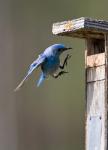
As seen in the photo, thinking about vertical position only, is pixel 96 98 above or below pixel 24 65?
below

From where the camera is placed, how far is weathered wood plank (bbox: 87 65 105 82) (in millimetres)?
5410

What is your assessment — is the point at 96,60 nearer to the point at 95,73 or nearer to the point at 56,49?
the point at 95,73

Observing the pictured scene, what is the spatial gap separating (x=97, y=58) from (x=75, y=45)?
344cm

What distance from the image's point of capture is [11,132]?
8.80 metres

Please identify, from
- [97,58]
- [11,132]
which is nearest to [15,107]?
[11,132]

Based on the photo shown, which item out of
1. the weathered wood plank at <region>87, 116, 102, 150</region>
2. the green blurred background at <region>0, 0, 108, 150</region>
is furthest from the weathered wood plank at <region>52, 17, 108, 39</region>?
the green blurred background at <region>0, 0, 108, 150</region>

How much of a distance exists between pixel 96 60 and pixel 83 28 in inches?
9.1

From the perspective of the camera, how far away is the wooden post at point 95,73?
536 centimetres

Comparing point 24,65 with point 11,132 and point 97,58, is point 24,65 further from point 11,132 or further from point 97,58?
point 97,58

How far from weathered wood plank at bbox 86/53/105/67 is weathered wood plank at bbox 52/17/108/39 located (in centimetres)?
11

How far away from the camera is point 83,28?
535 cm

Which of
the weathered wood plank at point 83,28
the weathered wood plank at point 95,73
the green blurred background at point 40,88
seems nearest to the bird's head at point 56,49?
the weathered wood plank at point 83,28

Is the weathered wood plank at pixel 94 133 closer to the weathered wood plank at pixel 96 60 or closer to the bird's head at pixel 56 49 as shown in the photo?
the weathered wood plank at pixel 96 60

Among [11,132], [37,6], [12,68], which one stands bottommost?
[11,132]
